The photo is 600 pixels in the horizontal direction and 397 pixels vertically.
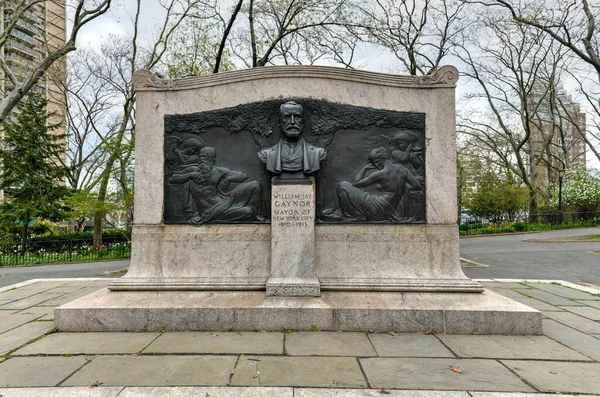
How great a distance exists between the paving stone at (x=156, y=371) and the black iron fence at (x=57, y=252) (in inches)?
676

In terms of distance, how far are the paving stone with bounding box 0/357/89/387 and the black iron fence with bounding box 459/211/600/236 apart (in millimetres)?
28153

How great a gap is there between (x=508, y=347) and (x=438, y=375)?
1.46 meters

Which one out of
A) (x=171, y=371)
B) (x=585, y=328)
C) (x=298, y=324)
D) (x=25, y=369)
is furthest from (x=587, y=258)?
(x=25, y=369)

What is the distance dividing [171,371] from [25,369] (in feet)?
5.27

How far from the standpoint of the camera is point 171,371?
374 centimetres

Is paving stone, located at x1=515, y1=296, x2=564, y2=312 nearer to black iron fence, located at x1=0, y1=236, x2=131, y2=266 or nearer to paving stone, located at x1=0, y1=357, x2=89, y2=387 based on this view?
paving stone, located at x1=0, y1=357, x2=89, y2=387

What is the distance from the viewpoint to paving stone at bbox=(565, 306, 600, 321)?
19.9 feet

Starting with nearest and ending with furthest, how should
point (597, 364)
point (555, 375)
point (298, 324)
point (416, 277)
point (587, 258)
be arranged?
point (555, 375) → point (597, 364) → point (298, 324) → point (416, 277) → point (587, 258)

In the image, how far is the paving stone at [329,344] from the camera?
427 cm

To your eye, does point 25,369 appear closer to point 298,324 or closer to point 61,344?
point 61,344

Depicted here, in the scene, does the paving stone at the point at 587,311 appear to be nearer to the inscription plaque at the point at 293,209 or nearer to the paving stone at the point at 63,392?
the inscription plaque at the point at 293,209

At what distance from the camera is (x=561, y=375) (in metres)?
3.72

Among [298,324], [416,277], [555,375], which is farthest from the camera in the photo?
[416,277]

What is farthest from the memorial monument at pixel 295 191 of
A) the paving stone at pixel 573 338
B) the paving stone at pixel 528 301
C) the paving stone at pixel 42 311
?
the paving stone at pixel 528 301
